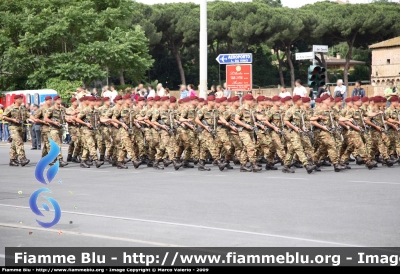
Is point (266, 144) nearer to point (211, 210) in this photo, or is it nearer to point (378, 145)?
point (378, 145)

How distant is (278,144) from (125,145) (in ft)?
12.4

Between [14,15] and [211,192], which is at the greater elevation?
[14,15]

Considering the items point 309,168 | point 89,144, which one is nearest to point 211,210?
point 309,168

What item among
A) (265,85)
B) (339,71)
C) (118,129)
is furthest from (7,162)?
(339,71)

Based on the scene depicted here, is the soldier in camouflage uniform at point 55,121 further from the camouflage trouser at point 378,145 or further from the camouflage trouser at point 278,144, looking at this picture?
the camouflage trouser at point 378,145

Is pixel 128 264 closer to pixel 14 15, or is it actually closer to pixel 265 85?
pixel 14 15

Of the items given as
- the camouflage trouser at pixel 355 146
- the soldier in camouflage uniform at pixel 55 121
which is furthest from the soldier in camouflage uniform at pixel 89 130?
the camouflage trouser at pixel 355 146

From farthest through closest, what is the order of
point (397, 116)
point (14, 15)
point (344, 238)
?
point (14, 15) → point (397, 116) → point (344, 238)

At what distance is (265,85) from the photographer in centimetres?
7194

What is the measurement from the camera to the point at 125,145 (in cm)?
1908

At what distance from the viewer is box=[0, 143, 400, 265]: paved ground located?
8797 mm

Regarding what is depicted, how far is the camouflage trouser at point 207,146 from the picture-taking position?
1855cm

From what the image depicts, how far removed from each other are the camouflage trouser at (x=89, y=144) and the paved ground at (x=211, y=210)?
216 centimetres

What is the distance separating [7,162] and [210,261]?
592 inches
